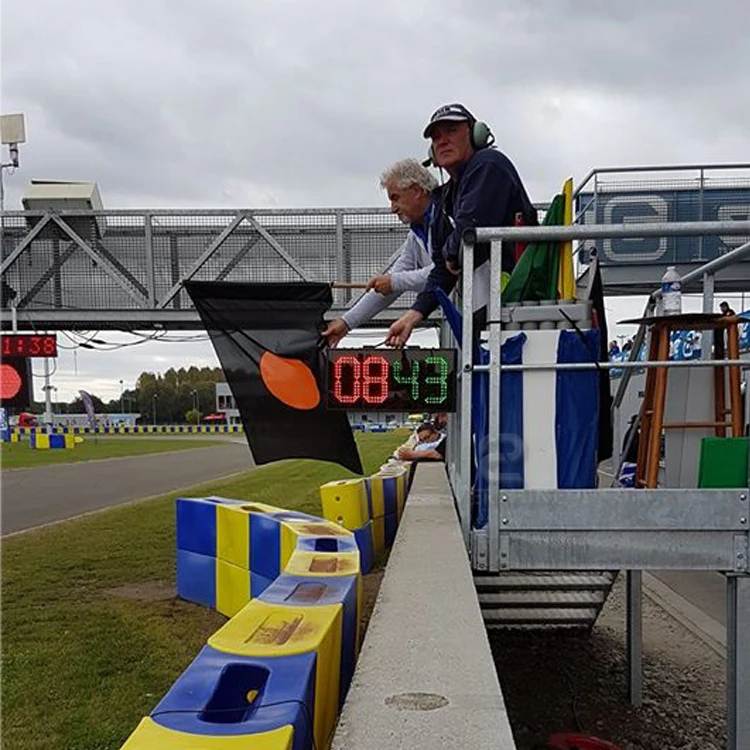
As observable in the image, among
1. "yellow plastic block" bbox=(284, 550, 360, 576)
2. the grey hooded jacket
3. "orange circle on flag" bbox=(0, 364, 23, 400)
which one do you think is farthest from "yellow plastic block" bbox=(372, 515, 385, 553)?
"orange circle on flag" bbox=(0, 364, 23, 400)

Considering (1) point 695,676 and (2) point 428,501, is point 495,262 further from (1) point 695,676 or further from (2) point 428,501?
(1) point 695,676

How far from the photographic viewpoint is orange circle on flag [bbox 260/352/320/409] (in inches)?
194

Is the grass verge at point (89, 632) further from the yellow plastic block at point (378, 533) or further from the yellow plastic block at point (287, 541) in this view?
the yellow plastic block at point (378, 533)

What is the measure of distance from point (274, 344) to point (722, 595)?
251 inches

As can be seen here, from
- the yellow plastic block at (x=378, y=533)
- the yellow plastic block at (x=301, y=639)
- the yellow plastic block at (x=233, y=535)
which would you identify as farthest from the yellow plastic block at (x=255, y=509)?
the yellow plastic block at (x=301, y=639)

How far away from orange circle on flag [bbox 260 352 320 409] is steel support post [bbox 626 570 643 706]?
253 cm

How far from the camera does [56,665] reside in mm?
5840

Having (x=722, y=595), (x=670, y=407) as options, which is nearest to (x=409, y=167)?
(x=670, y=407)

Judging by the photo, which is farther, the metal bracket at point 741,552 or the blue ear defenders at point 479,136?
the blue ear defenders at point 479,136

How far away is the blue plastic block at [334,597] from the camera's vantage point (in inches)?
124

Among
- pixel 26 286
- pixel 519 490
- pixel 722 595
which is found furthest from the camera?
pixel 26 286

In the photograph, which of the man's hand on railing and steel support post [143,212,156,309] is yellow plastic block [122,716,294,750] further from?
steel support post [143,212,156,309]

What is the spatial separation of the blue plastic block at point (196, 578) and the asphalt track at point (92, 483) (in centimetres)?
585

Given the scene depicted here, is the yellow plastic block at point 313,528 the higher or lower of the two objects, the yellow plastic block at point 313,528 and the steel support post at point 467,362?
the lower
